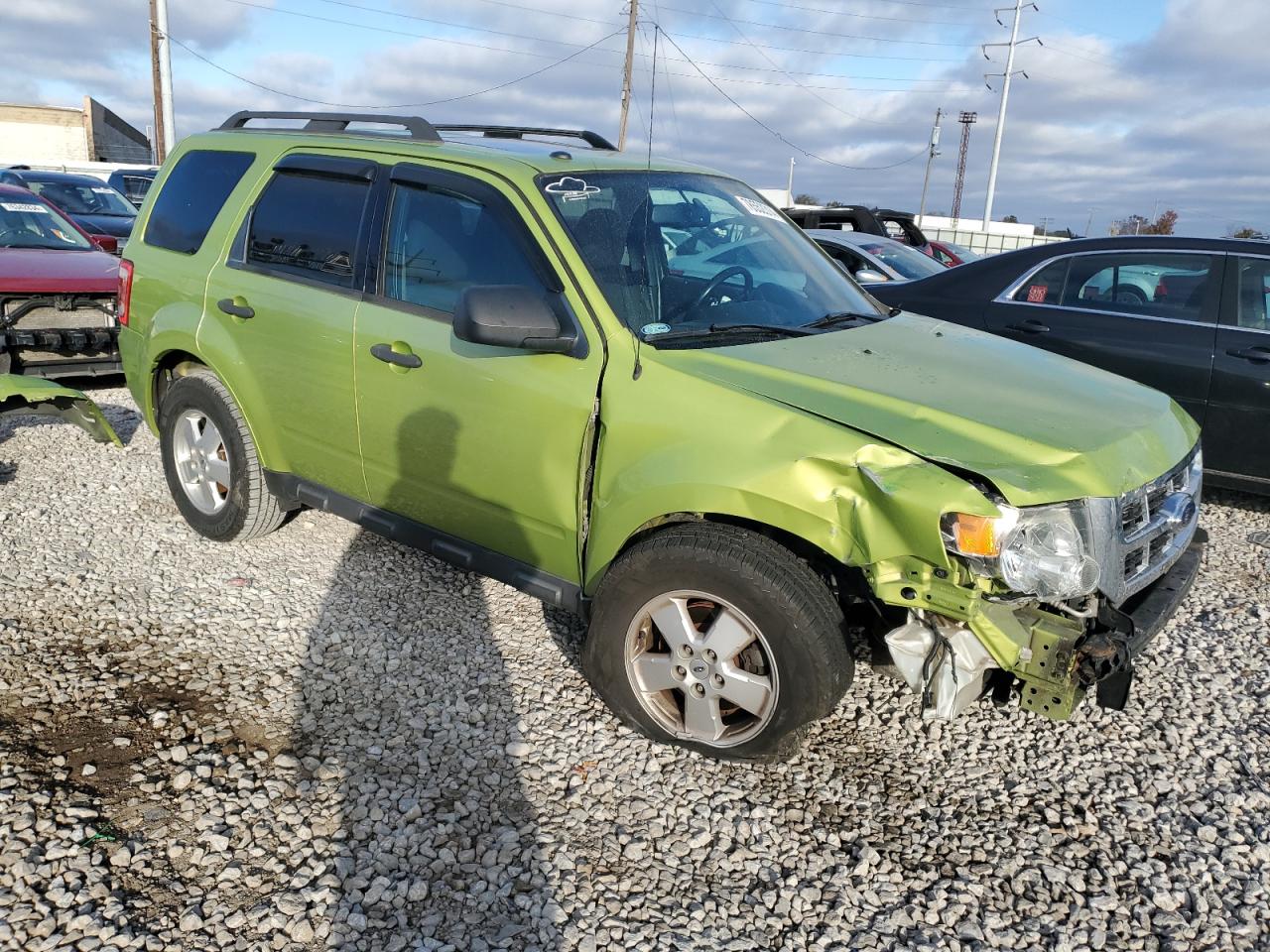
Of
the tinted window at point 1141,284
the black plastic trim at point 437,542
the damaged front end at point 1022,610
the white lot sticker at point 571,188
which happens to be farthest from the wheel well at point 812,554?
the tinted window at point 1141,284

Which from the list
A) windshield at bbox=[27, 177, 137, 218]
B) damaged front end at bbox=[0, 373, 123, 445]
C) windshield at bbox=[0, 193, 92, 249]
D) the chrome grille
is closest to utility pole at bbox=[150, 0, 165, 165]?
windshield at bbox=[27, 177, 137, 218]

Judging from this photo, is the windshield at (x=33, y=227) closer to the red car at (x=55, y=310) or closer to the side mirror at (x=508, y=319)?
the red car at (x=55, y=310)

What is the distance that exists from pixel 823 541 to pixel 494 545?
144cm

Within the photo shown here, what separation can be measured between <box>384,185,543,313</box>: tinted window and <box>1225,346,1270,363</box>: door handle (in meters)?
4.41

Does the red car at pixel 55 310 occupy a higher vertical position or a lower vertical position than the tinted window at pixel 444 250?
lower

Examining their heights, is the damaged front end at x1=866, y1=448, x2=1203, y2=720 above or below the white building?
below

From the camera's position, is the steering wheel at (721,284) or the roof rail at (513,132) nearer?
the steering wheel at (721,284)

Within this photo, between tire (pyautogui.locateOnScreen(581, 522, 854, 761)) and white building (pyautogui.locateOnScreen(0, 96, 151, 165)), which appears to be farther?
white building (pyautogui.locateOnScreen(0, 96, 151, 165))

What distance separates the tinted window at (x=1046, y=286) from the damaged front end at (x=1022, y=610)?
3.69 meters

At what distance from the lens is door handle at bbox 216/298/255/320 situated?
14.5 feet

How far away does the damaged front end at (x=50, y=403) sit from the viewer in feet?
17.7

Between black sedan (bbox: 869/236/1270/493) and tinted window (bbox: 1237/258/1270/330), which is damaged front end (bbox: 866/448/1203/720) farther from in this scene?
tinted window (bbox: 1237/258/1270/330)

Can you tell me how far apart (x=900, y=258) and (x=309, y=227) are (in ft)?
23.0

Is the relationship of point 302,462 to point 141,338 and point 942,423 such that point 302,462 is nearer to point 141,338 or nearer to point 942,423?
point 141,338
